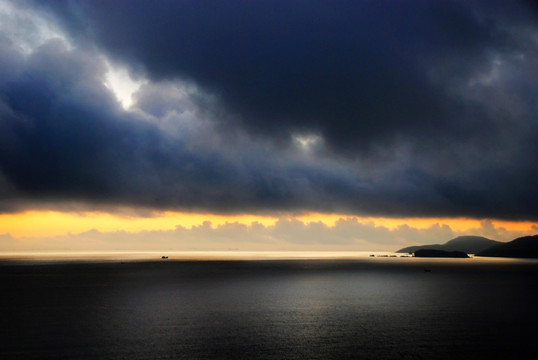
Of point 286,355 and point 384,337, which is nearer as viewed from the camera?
point 286,355

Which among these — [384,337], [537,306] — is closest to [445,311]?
[537,306]

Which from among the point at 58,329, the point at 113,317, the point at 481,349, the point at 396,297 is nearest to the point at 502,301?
the point at 396,297

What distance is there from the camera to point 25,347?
1539 inches

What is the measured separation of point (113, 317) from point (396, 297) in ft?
180

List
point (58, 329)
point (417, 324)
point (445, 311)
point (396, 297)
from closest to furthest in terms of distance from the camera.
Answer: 1. point (58, 329)
2. point (417, 324)
3. point (445, 311)
4. point (396, 297)

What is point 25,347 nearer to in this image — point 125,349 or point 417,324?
point 125,349

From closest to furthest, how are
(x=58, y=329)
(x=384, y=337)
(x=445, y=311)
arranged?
1. (x=384, y=337)
2. (x=58, y=329)
3. (x=445, y=311)

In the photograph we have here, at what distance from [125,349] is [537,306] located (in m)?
67.1

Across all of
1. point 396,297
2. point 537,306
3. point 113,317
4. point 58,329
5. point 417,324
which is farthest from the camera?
point 396,297

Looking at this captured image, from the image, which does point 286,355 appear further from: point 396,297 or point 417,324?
point 396,297

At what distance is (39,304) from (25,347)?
3718 centimetres

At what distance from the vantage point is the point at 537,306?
70.2m

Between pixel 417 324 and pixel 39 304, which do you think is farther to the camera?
pixel 39 304

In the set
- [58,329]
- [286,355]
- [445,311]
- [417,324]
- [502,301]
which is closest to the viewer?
[286,355]
